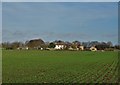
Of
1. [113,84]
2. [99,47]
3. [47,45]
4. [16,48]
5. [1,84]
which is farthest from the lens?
[47,45]

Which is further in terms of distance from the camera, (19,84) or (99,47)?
(99,47)

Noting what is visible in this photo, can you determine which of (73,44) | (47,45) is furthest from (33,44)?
(73,44)

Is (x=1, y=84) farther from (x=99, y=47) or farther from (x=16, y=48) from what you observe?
(x=99, y=47)

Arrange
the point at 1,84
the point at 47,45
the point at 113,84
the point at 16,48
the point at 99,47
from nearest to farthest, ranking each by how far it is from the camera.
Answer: the point at 1,84
the point at 113,84
the point at 16,48
the point at 99,47
the point at 47,45

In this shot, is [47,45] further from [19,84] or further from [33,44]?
[19,84]

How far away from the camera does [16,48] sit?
109m

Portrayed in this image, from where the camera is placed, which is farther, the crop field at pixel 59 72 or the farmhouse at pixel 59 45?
the farmhouse at pixel 59 45

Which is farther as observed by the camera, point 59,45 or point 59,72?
point 59,45

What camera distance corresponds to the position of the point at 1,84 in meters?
13.6

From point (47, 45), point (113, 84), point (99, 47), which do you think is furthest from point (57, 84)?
point (47, 45)

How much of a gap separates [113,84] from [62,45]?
404ft

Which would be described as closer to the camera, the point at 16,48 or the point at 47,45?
the point at 16,48

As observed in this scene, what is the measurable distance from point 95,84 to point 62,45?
12327 centimetres

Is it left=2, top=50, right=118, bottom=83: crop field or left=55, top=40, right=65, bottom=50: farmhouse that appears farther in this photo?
left=55, top=40, right=65, bottom=50: farmhouse
